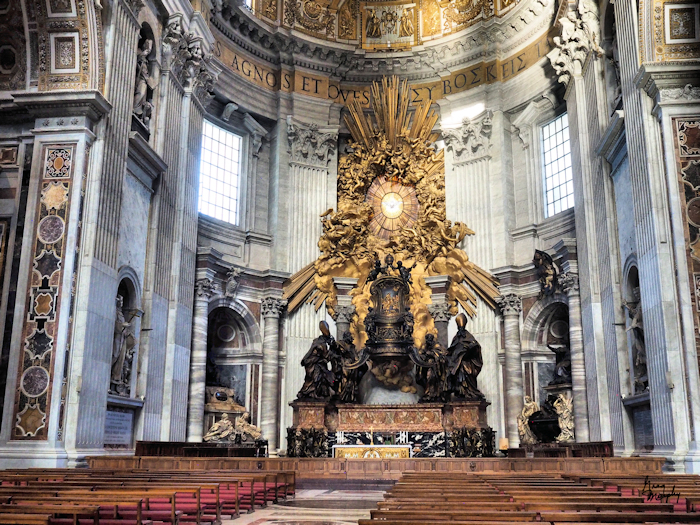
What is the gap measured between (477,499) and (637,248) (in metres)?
9.43

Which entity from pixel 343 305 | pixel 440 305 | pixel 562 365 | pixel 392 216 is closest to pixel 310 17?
pixel 392 216

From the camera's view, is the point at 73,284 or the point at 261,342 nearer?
the point at 73,284

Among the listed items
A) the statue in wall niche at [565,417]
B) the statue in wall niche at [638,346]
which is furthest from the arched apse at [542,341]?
the statue in wall niche at [638,346]

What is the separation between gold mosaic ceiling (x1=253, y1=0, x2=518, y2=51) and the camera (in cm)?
2175

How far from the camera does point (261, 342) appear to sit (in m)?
19.5

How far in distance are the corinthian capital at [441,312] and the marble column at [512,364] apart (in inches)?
54.2

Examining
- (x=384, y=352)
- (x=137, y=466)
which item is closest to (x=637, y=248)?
(x=384, y=352)

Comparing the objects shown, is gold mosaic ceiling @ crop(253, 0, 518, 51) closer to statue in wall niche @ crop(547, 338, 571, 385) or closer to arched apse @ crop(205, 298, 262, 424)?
arched apse @ crop(205, 298, 262, 424)

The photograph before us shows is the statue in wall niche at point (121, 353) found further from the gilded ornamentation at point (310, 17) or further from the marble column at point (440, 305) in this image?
the gilded ornamentation at point (310, 17)

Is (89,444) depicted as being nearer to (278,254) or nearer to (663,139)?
(278,254)

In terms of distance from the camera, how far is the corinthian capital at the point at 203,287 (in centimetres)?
1775

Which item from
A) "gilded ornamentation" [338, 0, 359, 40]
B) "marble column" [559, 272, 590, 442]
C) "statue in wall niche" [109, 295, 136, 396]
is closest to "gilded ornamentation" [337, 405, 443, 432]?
"marble column" [559, 272, 590, 442]

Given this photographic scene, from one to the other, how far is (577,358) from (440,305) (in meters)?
4.34

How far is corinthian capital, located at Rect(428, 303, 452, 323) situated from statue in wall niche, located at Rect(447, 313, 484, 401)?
1.98m
